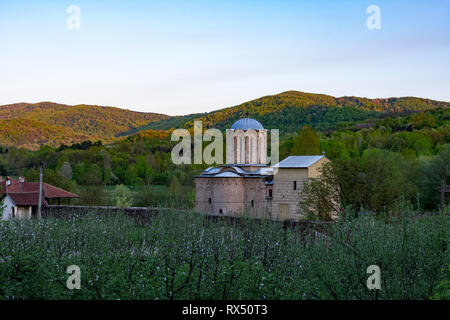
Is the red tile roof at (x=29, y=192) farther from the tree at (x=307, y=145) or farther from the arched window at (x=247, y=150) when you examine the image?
the tree at (x=307, y=145)

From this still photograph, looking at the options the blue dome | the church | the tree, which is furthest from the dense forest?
the blue dome

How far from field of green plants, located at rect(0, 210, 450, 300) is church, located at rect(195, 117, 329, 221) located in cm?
1608

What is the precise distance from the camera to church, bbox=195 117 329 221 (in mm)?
25859

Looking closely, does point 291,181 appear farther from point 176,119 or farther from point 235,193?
point 176,119

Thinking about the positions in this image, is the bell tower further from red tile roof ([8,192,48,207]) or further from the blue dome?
red tile roof ([8,192,48,207])

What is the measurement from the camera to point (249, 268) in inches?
254

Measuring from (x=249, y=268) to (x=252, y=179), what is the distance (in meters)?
21.1

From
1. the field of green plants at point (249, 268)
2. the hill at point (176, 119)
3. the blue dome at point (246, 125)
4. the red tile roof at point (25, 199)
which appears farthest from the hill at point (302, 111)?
the field of green plants at point (249, 268)

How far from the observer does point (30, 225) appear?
10.5m

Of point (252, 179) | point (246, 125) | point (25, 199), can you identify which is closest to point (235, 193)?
point (252, 179)

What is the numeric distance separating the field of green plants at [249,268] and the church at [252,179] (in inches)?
633

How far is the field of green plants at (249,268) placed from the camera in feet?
18.9

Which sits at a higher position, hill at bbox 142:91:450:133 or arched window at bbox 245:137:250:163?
hill at bbox 142:91:450:133

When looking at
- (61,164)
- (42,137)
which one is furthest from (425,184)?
(42,137)
